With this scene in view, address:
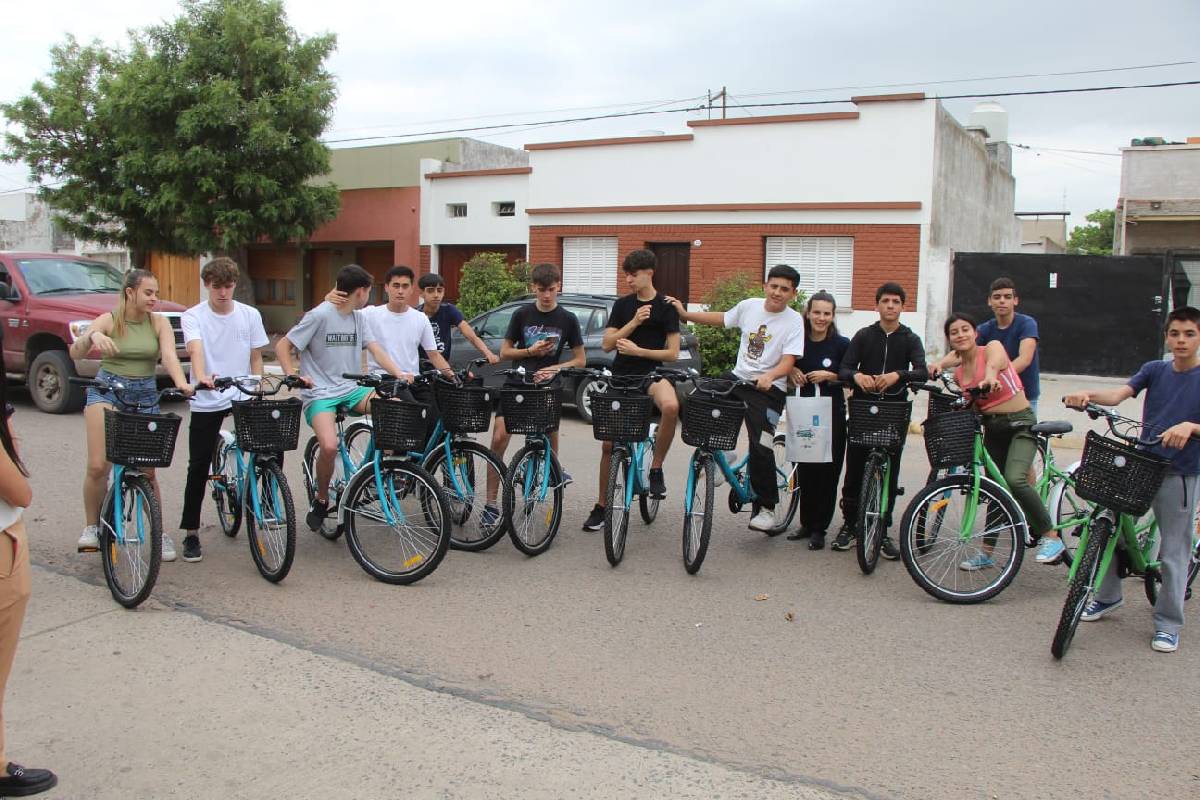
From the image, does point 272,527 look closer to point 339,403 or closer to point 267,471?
point 267,471

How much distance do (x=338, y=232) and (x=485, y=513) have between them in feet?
70.0

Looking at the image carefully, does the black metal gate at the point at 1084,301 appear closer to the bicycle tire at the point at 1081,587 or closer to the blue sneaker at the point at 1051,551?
the blue sneaker at the point at 1051,551

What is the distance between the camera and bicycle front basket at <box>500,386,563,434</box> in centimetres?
657

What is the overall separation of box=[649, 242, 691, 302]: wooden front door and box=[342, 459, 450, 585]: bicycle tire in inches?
596

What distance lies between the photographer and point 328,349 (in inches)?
263

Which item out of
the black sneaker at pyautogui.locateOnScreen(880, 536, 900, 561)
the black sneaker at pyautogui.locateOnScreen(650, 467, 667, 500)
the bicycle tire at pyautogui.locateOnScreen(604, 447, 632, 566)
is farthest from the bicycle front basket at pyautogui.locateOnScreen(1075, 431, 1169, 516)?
the black sneaker at pyautogui.locateOnScreen(650, 467, 667, 500)

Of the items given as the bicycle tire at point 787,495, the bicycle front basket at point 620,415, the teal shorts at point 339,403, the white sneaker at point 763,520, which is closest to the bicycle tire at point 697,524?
the bicycle front basket at point 620,415

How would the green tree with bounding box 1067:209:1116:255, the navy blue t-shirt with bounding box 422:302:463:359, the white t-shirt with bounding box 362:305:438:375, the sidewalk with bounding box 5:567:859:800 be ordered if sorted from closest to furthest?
the sidewalk with bounding box 5:567:859:800, the white t-shirt with bounding box 362:305:438:375, the navy blue t-shirt with bounding box 422:302:463:359, the green tree with bounding box 1067:209:1116:255

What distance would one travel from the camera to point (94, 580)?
614 cm

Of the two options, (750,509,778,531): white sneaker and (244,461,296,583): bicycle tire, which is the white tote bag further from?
(244,461,296,583): bicycle tire

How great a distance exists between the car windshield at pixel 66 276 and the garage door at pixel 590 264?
9.74m

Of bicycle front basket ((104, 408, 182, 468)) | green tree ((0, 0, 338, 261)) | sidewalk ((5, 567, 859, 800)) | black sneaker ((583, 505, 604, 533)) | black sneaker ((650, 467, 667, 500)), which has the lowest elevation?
sidewalk ((5, 567, 859, 800))

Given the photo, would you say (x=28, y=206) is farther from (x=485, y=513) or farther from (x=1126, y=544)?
(x=1126, y=544)

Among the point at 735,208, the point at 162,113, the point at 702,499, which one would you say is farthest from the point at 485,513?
the point at 162,113
